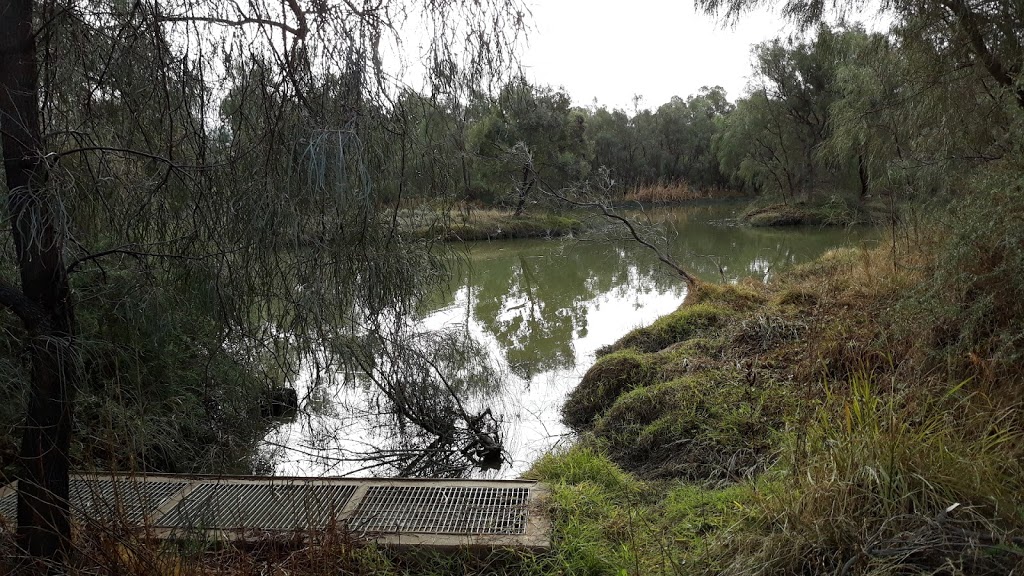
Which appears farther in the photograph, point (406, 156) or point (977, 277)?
point (977, 277)

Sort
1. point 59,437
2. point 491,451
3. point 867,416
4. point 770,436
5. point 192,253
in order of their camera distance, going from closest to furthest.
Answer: point 59,437, point 867,416, point 192,253, point 770,436, point 491,451

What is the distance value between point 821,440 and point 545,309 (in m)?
7.04

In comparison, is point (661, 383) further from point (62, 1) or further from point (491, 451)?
point (62, 1)

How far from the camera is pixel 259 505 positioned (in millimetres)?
2752

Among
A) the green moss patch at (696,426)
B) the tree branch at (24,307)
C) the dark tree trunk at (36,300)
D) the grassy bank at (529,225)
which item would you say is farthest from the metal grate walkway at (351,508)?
the grassy bank at (529,225)

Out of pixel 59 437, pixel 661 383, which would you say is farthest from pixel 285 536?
pixel 661 383

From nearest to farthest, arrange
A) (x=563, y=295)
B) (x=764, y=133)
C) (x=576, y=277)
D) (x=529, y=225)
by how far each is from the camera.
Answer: (x=563, y=295) < (x=576, y=277) < (x=529, y=225) < (x=764, y=133)

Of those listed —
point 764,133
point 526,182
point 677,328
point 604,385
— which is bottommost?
point 604,385

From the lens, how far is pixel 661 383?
180 inches

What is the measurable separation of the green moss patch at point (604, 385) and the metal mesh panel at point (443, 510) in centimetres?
212

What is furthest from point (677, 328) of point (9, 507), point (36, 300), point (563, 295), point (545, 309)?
point (36, 300)

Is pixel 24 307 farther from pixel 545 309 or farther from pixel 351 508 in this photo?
pixel 545 309

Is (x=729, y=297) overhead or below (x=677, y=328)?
overhead

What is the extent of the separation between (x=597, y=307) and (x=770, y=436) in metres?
5.89
